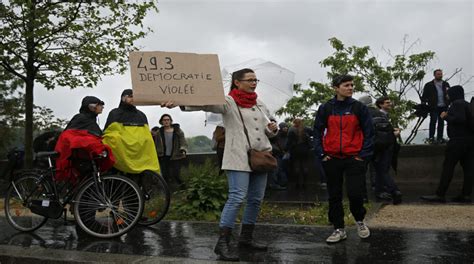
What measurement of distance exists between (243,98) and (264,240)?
1.62m

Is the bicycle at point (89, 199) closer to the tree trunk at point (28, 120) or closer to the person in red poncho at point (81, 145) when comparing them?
the person in red poncho at point (81, 145)

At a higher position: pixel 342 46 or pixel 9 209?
pixel 342 46

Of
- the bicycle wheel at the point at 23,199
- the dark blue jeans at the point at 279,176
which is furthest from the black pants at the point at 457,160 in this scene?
the bicycle wheel at the point at 23,199

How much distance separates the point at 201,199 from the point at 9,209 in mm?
2584

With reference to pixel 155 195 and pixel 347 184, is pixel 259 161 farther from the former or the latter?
pixel 155 195

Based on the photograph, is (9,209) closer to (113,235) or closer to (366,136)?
(113,235)

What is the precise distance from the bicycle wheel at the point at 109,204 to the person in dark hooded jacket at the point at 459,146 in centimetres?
503

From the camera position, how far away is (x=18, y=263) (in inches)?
194

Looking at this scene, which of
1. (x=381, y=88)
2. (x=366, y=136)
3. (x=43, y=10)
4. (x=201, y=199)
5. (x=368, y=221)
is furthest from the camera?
(x=381, y=88)

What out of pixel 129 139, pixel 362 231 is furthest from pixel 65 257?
pixel 362 231

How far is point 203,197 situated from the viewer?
23.7 ft

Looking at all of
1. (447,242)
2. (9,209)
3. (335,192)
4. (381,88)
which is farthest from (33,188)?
(381,88)

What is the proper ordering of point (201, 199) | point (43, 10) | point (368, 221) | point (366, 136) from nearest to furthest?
point (366, 136) → point (368, 221) → point (201, 199) → point (43, 10)

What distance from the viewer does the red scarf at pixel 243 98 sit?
15.9 ft
